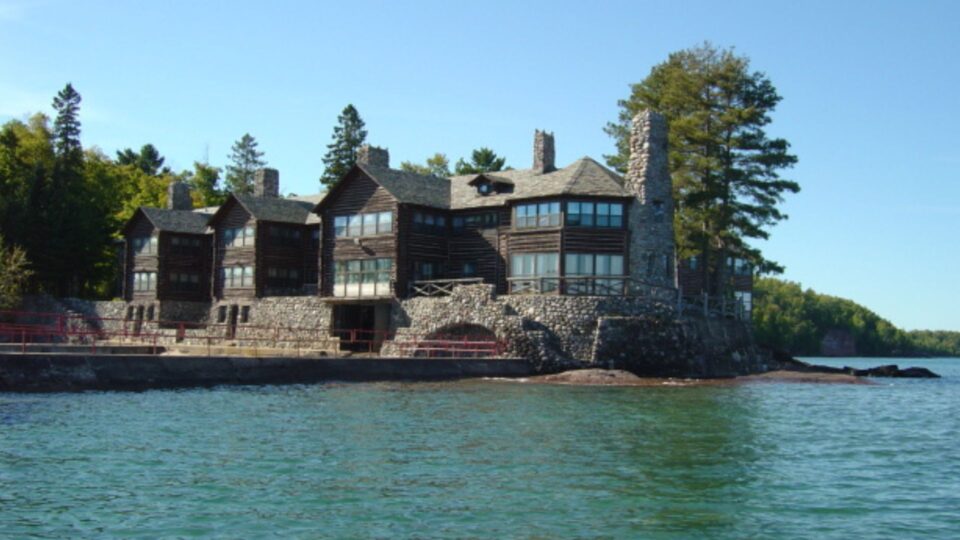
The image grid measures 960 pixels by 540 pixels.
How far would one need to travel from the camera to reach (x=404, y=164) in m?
A: 98.8

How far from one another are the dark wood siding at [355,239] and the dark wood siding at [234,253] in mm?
6706

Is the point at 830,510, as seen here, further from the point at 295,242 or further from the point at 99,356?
the point at 295,242

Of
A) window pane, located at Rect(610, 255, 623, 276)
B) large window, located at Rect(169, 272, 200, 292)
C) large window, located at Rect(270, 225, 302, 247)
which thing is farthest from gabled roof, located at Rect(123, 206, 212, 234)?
window pane, located at Rect(610, 255, 623, 276)

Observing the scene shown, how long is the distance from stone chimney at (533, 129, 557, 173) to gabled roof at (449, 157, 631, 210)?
0.50 m

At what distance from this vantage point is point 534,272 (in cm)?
4850

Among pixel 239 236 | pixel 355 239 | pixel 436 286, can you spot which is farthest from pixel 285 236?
pixel 436 286

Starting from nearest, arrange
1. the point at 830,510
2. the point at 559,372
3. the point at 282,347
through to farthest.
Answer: the point at 830,510 → the point at 559,372 → the point at 282,347

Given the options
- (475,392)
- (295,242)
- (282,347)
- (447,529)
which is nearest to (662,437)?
(447,529)

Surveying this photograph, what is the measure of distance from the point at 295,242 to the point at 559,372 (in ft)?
Answer: 79.9

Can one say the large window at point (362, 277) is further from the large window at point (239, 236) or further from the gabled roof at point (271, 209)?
the large window at point (239, 236)

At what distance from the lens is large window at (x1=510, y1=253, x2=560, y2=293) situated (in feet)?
156

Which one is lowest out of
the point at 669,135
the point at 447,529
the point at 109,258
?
the point at 447,529

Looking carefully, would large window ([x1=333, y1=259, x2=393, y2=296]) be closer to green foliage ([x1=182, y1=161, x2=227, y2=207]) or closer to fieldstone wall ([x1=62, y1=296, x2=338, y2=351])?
fieldstone wall ([x1=62, y1=296, x2=338, y2=351])

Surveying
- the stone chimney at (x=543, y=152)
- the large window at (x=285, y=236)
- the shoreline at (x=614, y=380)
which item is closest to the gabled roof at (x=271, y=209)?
the large window at (x=285, y=236)
